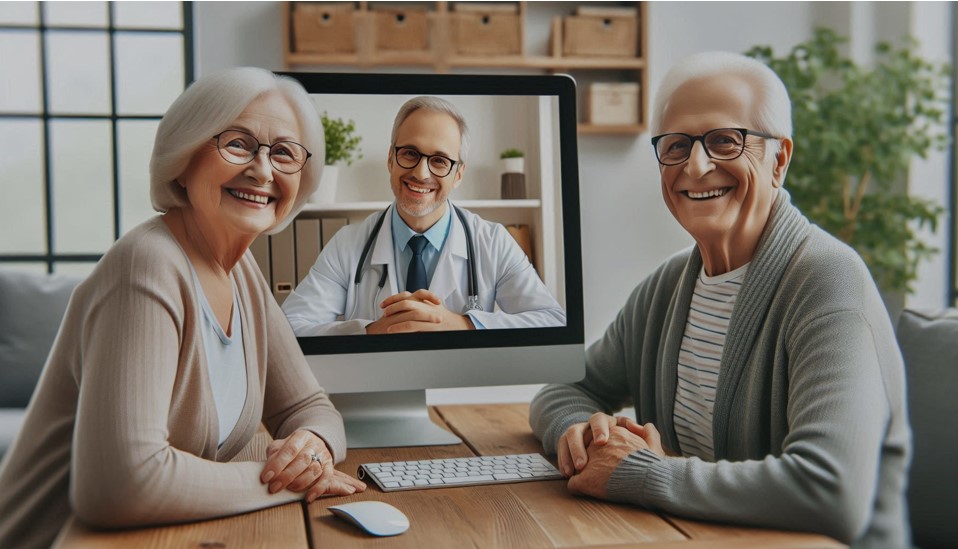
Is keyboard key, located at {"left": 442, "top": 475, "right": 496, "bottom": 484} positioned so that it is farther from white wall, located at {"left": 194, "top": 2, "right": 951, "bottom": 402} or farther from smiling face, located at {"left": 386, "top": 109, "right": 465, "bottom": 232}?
white wall, located at {"left": 194, "top": 2, "right": 951, "bottom": 402}

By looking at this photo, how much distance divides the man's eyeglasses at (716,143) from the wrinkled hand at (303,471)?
710mm

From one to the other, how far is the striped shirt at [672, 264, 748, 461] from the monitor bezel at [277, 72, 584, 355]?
0.19m

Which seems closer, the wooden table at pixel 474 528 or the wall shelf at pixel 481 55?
the wooden table at pixel 474 528

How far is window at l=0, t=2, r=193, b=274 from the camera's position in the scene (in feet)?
11.9

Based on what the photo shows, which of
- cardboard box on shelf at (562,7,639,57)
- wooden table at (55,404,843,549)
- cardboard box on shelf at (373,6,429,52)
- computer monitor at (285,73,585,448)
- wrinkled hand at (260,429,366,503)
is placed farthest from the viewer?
cardboard box on shelf at (562,7,639,57)

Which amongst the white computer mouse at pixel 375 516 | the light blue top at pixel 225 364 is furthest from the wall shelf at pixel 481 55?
the white computer mouse at pixel 375 516

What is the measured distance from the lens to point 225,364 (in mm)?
1136

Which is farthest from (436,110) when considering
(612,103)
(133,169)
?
(133,169)

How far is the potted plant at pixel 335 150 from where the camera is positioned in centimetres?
135

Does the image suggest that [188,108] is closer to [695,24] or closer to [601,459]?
[601,459]

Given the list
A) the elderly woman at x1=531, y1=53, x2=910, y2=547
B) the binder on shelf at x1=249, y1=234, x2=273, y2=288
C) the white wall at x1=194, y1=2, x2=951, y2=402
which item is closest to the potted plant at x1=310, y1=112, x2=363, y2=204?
the binder on shelf at x1=249, y1=234, x2=273, y2=288

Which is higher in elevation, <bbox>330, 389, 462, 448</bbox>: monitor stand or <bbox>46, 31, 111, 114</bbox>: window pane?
<bbox>46, 31, 111, 114</bbox>: window pane

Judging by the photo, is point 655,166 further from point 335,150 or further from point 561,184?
point 335,150

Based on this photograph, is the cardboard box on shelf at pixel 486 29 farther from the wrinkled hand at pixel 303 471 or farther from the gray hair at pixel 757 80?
the wrinkled hand at pixel 303 471
